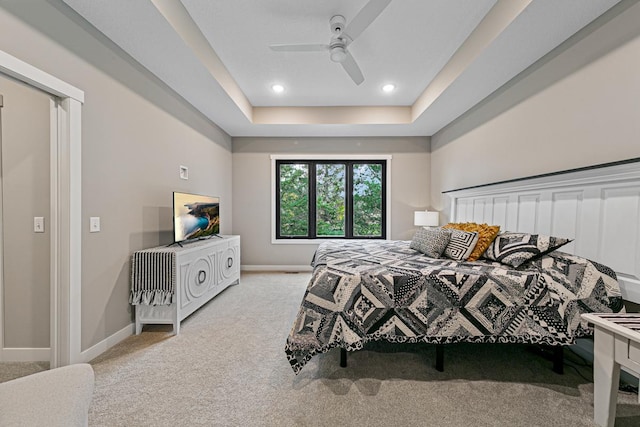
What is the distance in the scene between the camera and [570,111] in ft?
6.75

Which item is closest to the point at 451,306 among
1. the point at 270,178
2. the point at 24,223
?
the point at 24,223

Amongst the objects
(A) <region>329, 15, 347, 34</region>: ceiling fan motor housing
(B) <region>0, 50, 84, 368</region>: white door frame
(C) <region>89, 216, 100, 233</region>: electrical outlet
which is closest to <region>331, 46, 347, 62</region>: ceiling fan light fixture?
(A) <region>329, 15, 347, 34</region>: ceiling fan motor housing

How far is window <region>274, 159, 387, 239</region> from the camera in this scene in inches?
195

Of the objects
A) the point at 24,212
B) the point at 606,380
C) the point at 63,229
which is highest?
the point at 24,212

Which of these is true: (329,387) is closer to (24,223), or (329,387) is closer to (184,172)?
(24,223)

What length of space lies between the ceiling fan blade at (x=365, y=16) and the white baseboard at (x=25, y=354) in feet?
11.0

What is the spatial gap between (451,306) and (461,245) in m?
0.81

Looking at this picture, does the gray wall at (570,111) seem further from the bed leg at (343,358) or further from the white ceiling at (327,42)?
the bed leg at (343,358)

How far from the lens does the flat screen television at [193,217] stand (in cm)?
270

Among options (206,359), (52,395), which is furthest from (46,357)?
(52,395)

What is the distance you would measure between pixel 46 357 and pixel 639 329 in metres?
3.65

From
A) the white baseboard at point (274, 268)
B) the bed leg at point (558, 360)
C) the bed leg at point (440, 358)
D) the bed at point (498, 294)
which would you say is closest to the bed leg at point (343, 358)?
the bed at point (498, 294)

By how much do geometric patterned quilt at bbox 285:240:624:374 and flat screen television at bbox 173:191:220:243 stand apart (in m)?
1.75

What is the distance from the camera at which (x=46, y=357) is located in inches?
74.4
